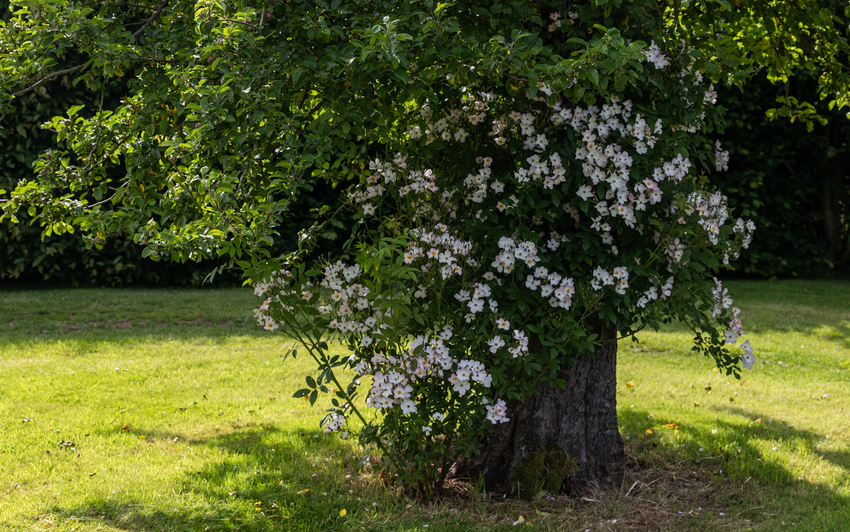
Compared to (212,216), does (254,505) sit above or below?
below

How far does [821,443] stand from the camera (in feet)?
13.6

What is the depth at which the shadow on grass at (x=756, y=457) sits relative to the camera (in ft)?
10.7

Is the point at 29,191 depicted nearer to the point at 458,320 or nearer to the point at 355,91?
the point at 355,91

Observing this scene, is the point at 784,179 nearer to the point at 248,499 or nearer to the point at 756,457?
the point at 756,457

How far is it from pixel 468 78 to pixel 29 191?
Answer: 1996 millimetres

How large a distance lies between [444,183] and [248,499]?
1754 millimetres

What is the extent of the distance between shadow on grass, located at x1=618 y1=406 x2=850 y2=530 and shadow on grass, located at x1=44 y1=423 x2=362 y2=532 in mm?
1760

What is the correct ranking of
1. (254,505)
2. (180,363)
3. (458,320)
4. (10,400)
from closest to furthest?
(458,320)
(254,505)
(10,400)
(180,363)

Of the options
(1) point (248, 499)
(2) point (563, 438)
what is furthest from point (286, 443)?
(2) point (563, 438)

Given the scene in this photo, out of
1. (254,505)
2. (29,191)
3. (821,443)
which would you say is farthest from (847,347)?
(29,191)

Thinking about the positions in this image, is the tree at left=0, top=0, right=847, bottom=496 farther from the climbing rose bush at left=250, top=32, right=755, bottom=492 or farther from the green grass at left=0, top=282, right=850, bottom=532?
the green grass at left=0, top=282, right=850, bottom=532

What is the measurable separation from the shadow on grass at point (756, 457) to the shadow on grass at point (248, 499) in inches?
69.3

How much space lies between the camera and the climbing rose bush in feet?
9.15

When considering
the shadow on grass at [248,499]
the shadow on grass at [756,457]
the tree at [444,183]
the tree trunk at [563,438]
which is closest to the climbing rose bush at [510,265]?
the tree at [444,183]
